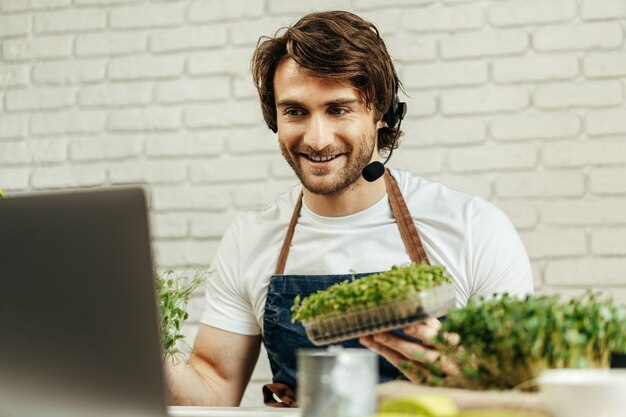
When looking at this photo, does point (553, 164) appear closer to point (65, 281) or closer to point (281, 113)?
point (281, 113)

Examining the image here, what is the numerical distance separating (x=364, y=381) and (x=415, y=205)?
1.31m

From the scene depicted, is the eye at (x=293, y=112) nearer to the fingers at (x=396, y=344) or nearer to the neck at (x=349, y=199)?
the neck at (x=349, y=199)

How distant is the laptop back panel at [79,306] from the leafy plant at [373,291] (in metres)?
0.45

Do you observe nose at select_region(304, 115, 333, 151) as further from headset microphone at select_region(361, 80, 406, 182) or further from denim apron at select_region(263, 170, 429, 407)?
denim apron at select_region(263, 170, 429, 407)

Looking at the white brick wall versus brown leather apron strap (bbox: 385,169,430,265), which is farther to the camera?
the white brick wall

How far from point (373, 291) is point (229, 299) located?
102cm

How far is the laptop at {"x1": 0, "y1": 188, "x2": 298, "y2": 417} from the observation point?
3.00ft

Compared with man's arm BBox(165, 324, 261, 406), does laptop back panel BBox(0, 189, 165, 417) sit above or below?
above

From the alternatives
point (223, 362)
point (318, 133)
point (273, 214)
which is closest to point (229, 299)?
point (223, 362)

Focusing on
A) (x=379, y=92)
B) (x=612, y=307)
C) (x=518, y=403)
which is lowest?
(x=518, y=403)

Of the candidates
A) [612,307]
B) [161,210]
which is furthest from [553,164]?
[612,307]

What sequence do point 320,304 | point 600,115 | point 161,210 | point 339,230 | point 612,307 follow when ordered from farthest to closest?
point 161,210, point 600,115, point 339,230, point 320,304, point 612,307

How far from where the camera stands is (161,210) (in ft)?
8.84

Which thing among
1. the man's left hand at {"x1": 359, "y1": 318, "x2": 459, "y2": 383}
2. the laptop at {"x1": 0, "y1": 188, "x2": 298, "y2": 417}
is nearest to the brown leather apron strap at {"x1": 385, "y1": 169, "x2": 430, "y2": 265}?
the man's left hand at {"x1": 359, "y1": 318, "x2": 459, "y2": 383}
